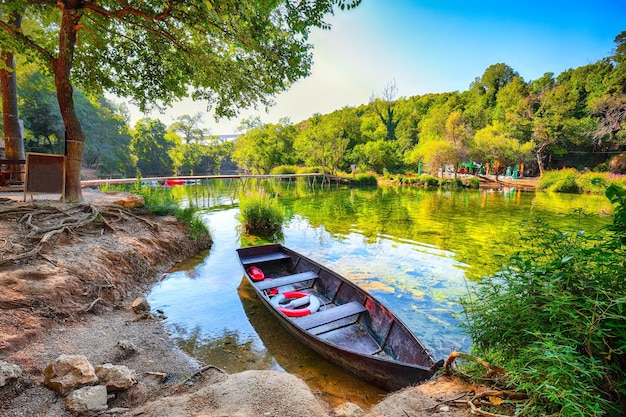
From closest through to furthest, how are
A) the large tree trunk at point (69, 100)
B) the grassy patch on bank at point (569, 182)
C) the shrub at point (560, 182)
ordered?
the large tree trunk at point (69, 100) → the grassy patch on bank at point (569, 182) → the shrub at point (560, 182)

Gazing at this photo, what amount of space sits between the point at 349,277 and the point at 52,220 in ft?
21.5

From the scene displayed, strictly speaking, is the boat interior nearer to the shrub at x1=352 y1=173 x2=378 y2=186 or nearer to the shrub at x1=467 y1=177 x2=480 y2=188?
the shrub at x1=352 y1=173 x2=378 y2=186

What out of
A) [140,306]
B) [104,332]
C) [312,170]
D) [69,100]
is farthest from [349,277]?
[312,170]

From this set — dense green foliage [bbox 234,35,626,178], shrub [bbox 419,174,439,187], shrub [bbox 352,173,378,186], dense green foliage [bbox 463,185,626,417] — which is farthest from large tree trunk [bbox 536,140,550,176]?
dense green foliage [bbox 463,185,626,417]

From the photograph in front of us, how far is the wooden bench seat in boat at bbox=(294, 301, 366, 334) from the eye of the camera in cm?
424

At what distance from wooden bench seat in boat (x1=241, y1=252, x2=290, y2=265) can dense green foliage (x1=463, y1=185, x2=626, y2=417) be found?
17.2ft

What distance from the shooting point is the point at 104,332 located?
3904 mm

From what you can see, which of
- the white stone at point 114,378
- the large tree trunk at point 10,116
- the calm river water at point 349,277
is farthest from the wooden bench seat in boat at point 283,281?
the large tree trunk at point 10,116

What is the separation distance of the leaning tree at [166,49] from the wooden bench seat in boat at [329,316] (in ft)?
15.8

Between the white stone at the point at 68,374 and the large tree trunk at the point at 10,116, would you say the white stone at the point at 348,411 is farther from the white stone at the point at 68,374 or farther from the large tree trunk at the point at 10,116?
the large tree trunk at the point at 10,116

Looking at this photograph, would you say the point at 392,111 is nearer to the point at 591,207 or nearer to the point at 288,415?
the point at 591,207

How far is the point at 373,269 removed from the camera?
771cm

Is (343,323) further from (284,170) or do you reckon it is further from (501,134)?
(501,134)

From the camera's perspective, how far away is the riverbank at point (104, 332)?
2.37 metres
